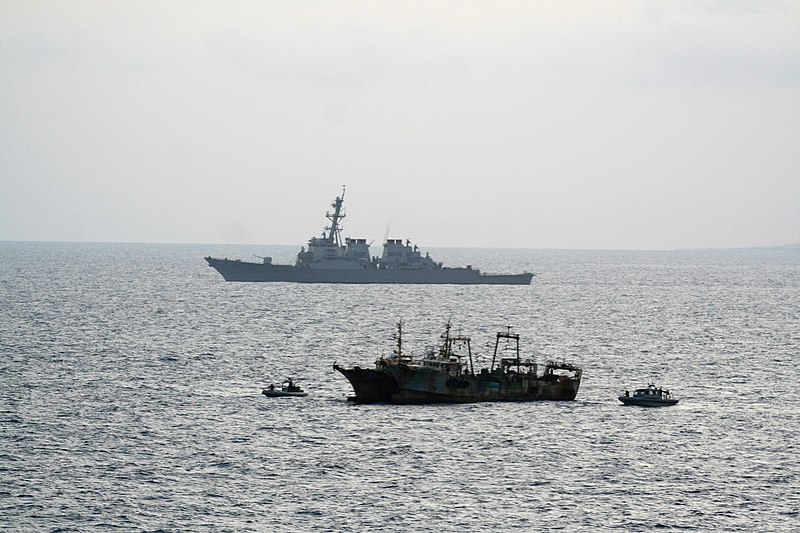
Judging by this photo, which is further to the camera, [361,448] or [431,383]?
[431,383]

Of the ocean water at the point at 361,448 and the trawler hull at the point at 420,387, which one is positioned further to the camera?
the trawler hull at the point at 420,387

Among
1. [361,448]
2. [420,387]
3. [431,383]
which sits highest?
[431,383]

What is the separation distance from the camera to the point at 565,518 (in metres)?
56.1

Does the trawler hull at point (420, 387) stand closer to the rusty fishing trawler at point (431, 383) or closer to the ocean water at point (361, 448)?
the rusty fishing trawler at point (431, 383)

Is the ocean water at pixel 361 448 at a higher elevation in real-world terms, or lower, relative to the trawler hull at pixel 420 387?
lower

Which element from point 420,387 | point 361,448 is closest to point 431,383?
point 420,387

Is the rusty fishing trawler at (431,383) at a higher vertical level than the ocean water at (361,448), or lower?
higher

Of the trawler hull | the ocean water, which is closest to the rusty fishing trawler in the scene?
the trawler hull

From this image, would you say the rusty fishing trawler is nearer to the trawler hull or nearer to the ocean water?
the trawler hull

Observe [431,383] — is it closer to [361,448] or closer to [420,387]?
[420,387]

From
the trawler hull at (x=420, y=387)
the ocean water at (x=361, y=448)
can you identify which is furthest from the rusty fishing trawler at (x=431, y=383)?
the ocean water at (x=361, y=448)

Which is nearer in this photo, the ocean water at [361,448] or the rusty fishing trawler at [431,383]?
the ocean water at [361,448]

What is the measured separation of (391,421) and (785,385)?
41.0 meters

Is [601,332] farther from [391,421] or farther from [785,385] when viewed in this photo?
[391,421]
